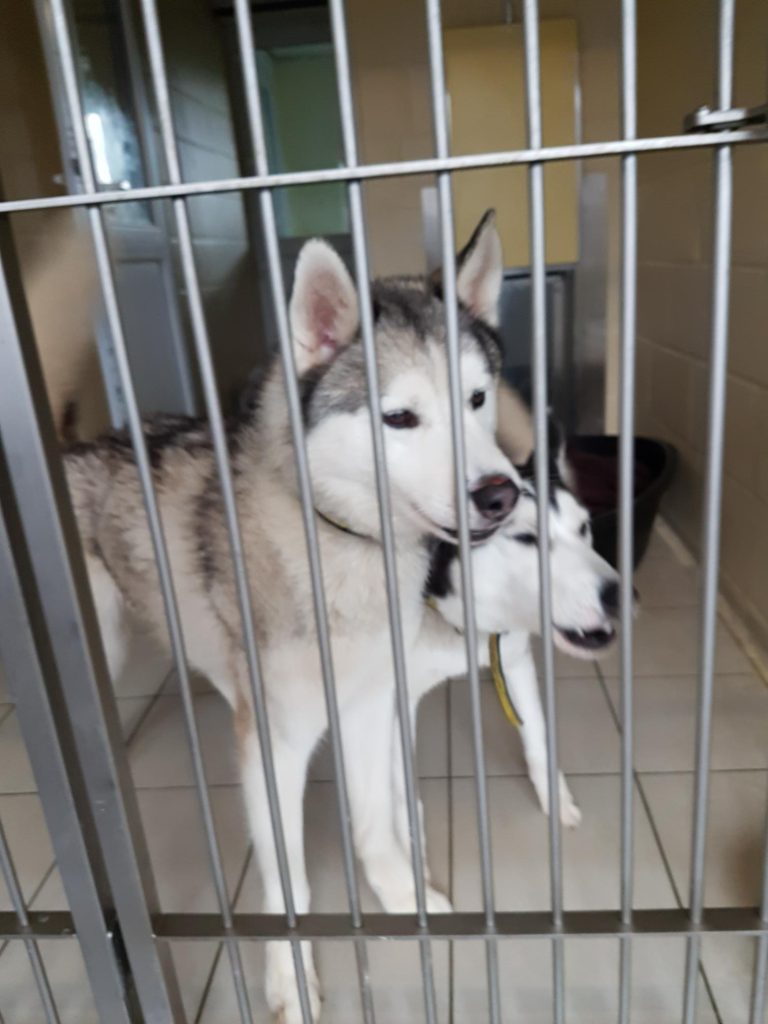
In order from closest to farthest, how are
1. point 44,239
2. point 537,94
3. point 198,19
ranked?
1. point 537,94
2. point 44,239
3. point 198,19

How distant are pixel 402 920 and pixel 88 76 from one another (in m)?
2.24

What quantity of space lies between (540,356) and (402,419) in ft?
1.12

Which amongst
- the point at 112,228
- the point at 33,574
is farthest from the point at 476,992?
the point at 112,228

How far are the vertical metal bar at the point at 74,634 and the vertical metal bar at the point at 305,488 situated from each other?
0.23m

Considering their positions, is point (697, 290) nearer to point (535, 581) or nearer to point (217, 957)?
point (535, 581)

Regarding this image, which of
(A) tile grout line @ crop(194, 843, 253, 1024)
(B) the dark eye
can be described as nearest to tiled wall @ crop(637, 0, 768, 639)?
(B) the dark eye

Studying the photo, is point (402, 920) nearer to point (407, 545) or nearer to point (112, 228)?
point (407, 545)

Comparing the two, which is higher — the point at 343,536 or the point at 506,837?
the point at 343,536

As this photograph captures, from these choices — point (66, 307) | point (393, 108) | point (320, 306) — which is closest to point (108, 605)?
point (66, 307)

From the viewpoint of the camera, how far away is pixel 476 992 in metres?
1.12

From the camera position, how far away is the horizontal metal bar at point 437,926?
0.85 metres

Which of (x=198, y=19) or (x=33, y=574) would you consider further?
(x=198, y=19)

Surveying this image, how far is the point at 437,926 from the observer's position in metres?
0.88

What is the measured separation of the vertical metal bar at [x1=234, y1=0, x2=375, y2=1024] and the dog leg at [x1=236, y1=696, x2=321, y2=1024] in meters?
0.22
